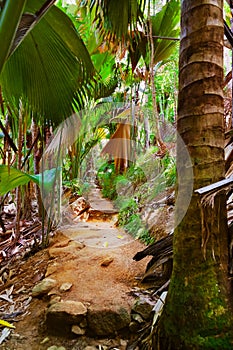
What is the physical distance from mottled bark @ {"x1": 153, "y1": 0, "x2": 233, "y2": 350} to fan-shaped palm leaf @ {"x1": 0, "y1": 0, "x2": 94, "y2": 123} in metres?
0.72

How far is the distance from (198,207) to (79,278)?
36.8 inches

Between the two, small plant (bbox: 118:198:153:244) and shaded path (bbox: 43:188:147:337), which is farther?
small plant (bbox: 118:198:153:244)

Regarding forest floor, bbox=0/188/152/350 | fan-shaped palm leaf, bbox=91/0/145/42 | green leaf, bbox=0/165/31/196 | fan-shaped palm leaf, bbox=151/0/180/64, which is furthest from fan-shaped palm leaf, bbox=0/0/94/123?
fan-shaped palm leaf, bbox=151/0/180/64

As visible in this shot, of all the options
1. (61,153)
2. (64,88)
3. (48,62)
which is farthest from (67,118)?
(61,153)

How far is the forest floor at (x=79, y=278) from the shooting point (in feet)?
3.59

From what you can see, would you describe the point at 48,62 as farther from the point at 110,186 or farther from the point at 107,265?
the point at 107,265

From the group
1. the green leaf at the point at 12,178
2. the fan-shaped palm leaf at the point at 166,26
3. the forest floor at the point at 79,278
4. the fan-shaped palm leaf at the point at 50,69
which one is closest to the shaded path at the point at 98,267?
Answer: the forest floor at the point at 79,278

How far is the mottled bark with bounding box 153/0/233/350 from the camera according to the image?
701 mm

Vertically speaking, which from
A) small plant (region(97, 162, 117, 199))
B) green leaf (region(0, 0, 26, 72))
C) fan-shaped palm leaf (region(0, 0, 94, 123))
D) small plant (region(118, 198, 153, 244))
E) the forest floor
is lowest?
the forest floor

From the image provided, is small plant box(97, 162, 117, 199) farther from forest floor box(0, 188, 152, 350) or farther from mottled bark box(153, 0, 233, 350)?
mottled bark box(153, 0, 233, 350)

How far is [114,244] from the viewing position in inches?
73.0

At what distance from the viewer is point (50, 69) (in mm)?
1435

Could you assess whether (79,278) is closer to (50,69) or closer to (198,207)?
(198,207)

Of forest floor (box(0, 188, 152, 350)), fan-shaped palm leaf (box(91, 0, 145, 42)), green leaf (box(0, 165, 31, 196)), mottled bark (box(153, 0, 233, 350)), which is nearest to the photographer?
mottled bark (box(153, 0, 233, 350))
